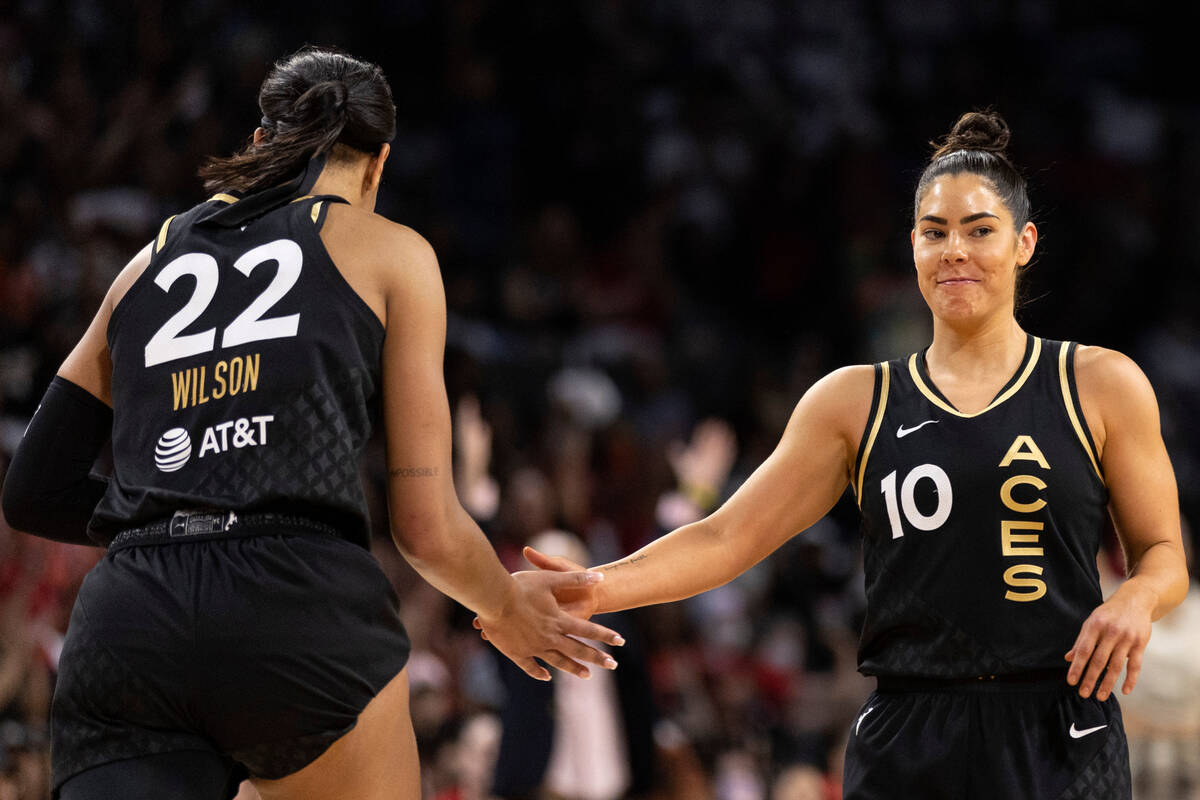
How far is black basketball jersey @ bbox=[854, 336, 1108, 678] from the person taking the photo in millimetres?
3023

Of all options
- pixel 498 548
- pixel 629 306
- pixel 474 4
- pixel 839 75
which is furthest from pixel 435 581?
pixel 839 75

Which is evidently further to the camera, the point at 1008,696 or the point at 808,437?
the point at 808,437

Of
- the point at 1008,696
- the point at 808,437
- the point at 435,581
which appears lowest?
the point at 1008,696

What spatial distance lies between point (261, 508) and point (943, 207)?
175 cm

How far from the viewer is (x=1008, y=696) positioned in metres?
3.01

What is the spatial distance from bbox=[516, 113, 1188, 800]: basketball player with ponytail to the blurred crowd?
A: 3119 mm

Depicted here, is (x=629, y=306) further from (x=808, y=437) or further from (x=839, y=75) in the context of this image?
(x=808, y=437)

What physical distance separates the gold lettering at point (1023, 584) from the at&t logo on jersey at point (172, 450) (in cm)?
173

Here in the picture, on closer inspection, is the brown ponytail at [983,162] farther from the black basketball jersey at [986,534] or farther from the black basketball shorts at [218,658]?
the black basketball shorts at [218,658]

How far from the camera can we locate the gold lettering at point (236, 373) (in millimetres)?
2594

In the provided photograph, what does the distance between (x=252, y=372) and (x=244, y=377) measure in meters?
0.02

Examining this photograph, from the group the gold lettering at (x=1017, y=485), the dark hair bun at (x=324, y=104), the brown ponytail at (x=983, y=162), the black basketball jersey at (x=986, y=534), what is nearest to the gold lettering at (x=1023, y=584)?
the black basketball jersey at (x=986, y=534)

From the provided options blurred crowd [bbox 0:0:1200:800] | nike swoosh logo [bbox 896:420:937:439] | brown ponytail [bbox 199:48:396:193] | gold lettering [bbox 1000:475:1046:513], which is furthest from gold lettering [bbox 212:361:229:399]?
blurred crowd [bbox 0:0:1200:800]

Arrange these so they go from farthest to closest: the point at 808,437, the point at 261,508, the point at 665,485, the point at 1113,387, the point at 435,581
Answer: the point at 665,485 → the point at 808,437 → the point at 1113,387 → the point at 435,581 → the point at 261,508
